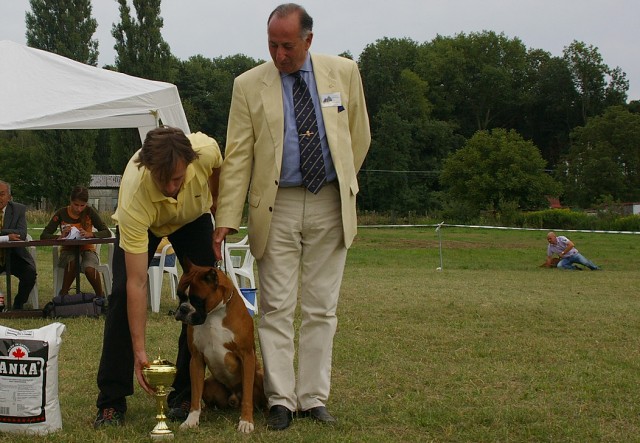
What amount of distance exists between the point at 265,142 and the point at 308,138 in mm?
203

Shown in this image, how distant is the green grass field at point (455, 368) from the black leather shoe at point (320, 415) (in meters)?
0.08

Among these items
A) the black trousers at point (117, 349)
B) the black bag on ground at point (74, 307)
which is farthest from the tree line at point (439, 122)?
the black trousers at point (117, 349)

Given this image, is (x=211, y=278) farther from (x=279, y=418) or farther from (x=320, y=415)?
(x=320, y=415)

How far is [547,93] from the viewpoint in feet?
241

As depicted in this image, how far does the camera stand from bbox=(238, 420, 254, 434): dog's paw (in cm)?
386

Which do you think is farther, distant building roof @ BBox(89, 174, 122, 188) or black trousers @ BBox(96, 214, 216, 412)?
distant building roof @ BBox(89, 174, 122, 188)

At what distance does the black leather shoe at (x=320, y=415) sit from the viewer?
4059 mm

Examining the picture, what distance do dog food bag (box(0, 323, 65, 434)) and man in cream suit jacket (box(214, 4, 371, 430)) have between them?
3.10ft

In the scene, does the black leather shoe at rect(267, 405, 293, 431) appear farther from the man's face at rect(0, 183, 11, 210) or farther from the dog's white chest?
the man's face at rect(0, 183, 11, 210)

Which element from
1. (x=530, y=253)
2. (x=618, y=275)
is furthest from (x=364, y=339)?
(x=530, y=253)

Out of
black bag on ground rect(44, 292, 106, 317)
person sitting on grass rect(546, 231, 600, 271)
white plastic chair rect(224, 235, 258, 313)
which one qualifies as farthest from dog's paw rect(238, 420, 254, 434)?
person sitting on grass rect(546, 231, 600, 271)

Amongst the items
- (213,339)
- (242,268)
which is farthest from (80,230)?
(213,339)

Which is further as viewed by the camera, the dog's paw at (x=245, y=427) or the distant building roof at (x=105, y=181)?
the distant building roof at (x=105, y=181)

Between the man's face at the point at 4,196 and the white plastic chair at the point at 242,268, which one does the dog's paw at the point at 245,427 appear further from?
the man's face at the point at 4,196
